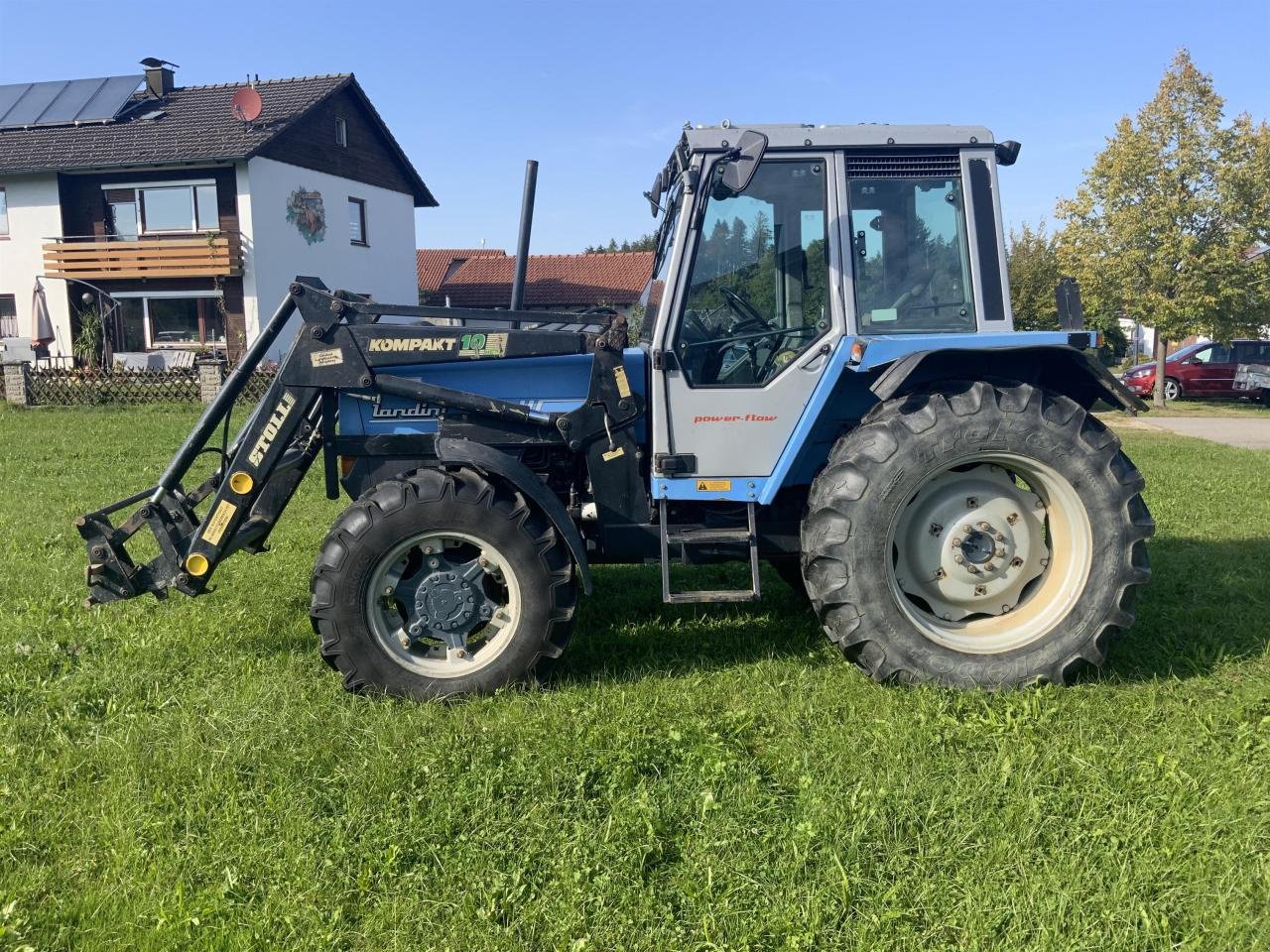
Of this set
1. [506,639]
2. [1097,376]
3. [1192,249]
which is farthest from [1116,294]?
[506,639]

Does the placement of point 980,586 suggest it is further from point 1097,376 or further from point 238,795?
point 238,795

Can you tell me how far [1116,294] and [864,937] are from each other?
21.8 metres

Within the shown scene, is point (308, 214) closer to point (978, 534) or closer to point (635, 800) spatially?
point (978, 534)

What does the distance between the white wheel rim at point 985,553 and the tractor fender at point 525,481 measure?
4.67ft

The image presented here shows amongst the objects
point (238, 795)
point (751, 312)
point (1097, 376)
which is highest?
point (751, 312)

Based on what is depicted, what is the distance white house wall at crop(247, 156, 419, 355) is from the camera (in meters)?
23.3

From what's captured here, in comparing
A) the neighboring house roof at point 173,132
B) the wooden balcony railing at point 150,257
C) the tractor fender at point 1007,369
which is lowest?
the tractor fender at point 1007,369

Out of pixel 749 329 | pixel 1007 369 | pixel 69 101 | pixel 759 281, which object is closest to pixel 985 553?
pixel 1007 369

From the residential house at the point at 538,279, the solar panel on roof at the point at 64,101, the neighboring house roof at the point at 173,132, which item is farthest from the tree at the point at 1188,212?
→ the solar panel on roof at the point at 64,101

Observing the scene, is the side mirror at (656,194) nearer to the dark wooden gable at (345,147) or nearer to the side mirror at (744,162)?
the side mirror at (744,162)

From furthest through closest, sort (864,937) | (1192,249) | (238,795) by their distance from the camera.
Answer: (1192,249)
(238,795)
(864,937)

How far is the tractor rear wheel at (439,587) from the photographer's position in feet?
13.0

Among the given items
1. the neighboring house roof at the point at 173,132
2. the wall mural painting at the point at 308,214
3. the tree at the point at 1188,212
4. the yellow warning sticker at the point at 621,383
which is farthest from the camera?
the wall mural painting at the point at 308,214

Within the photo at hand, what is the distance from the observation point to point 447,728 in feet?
12.1
